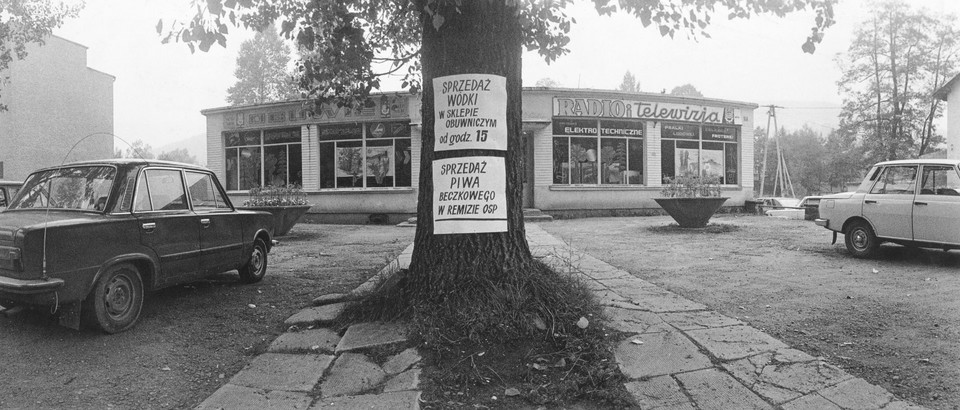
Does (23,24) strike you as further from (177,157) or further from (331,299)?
(177,157)

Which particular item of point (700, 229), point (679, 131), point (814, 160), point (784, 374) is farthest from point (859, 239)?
point (814, 160)

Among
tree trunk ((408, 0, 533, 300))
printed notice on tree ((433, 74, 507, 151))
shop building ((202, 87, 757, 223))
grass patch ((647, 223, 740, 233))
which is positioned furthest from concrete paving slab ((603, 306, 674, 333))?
shop building ((202, 87, 757, 223))

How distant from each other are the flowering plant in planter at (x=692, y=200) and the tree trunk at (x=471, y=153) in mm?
9836

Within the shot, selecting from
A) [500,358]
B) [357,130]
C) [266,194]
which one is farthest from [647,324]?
[357,130]

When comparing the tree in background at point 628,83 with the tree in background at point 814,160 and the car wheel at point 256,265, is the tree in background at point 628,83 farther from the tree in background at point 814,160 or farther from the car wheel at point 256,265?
the car wheel at point 256,265

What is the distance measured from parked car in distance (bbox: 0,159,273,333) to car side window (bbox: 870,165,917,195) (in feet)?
30.9

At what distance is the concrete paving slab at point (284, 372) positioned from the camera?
3.17m

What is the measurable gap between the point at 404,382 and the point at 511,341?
29.1 inches

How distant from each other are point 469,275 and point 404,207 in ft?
48.3

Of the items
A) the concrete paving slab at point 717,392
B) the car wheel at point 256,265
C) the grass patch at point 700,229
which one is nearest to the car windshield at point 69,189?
the car wheel at point 256,265

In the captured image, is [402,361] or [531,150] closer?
[402,361]

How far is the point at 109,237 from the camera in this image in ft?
13.4

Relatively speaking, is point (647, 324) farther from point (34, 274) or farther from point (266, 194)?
point (266, 194)

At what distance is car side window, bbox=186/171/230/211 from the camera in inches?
217
